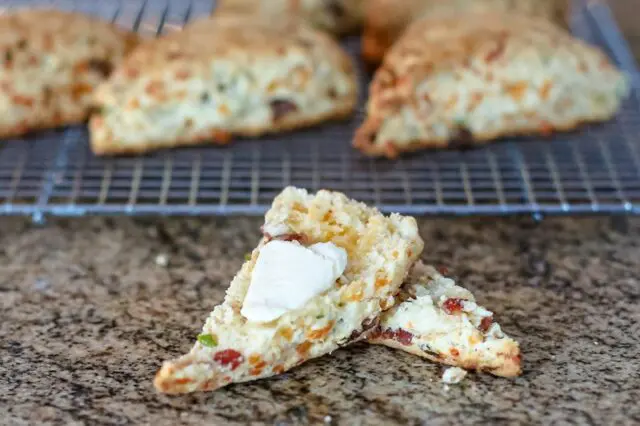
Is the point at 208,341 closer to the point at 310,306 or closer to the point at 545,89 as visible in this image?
the point at 310,306

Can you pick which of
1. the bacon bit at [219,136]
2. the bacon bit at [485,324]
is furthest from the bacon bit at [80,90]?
the bacon bit at [485,324]

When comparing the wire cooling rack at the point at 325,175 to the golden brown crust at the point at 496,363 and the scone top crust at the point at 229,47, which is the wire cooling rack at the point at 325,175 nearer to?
the scone top crust at the point at 229,47

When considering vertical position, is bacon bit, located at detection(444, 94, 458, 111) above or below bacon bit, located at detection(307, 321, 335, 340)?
below

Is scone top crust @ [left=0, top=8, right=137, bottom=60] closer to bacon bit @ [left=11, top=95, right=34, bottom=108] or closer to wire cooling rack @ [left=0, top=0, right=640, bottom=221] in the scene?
bacon bit @ [left=11, top=95, right=34, bottom=108]

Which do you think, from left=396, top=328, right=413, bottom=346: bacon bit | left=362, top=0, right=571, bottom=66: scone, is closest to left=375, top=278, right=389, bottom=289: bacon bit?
left=396, top=328, right=413, bottom=346: bacon bit

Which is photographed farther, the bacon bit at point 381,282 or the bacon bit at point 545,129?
the bacon bit at point 545,129

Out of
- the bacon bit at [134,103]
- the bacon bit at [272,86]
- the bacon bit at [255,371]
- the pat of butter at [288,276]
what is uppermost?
the pat of butter at [288,276]

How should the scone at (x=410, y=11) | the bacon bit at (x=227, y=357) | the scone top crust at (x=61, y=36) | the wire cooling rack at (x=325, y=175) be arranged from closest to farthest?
1. the bacon bit at (x=227, y=357)
2. the wire cooling rack at (x=325, y=175)
3. the scone top crust at (x=61, y=36)
4. the scone at (x=410, y=11)

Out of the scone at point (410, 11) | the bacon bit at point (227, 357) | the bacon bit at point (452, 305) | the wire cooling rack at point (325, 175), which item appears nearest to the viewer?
the bacon bit at point (227, 357)
